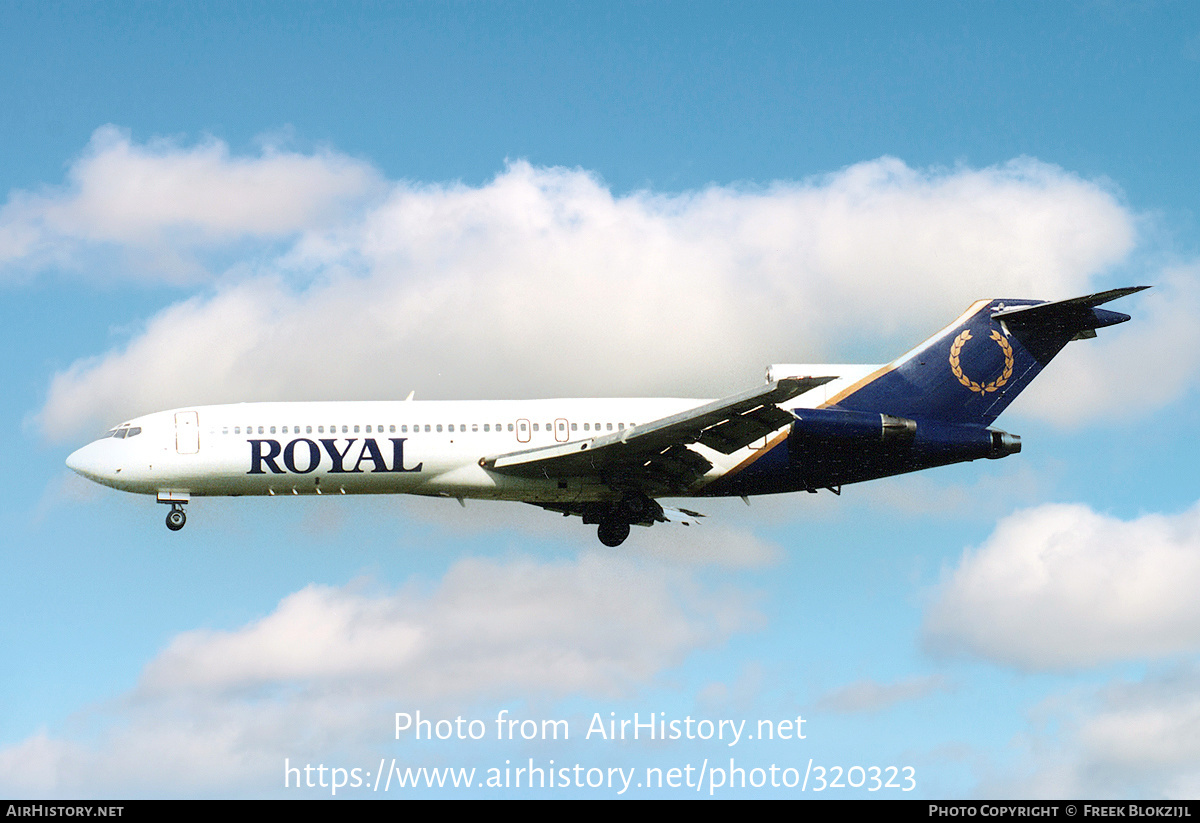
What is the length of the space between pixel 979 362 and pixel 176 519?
1023 inches

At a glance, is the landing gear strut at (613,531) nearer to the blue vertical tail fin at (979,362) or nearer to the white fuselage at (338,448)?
the white fuselage at (338,448)

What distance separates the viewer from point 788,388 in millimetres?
31734

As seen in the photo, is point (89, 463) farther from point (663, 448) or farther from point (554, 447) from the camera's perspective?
point (663, 448)

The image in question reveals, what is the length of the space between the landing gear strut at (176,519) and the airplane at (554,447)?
31 mm

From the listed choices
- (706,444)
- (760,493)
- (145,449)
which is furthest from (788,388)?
(145,449)

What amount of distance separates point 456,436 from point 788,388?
1110 centimetres

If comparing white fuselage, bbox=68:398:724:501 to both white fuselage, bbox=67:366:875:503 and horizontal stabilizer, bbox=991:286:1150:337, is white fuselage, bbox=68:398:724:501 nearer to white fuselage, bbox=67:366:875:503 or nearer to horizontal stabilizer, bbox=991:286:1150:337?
white fuselage, bbox=67:366:875:503

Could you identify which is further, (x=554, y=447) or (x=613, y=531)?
(x=613, y=531)

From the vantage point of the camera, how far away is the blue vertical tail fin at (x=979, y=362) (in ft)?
129

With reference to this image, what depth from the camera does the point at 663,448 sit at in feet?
119

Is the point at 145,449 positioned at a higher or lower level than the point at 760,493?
higher

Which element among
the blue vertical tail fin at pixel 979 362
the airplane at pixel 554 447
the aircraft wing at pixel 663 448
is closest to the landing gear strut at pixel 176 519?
the airplane at pixel 554 447

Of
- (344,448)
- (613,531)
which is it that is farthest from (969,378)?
(344,448)

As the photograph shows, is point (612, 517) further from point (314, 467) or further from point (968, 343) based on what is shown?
point (968, 343)
